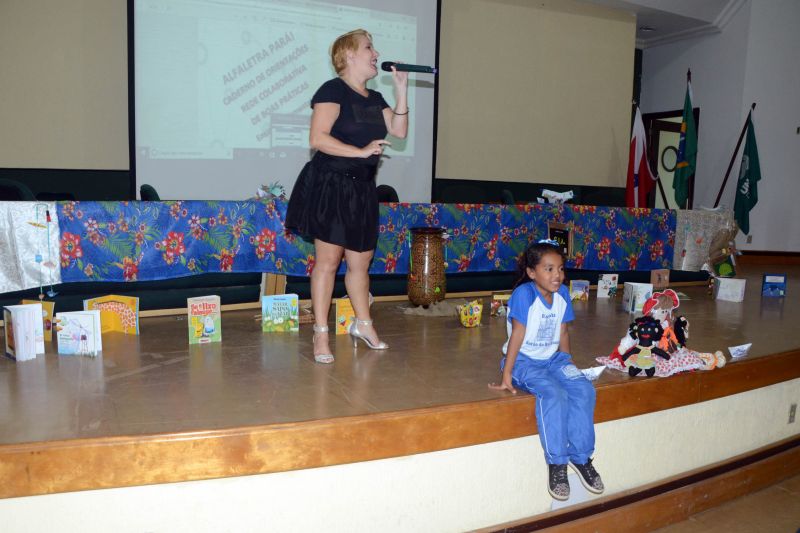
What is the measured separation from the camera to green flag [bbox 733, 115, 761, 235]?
7234 mm

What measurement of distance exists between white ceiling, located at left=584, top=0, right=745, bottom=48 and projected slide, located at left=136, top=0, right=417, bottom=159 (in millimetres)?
3321

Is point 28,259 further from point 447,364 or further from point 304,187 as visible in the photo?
point 447,364

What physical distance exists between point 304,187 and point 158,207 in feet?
3.90

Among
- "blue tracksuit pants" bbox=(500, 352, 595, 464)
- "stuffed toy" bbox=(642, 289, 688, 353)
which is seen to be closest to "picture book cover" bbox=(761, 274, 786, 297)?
"stuffed toy" bbox=(642, 289, 688, 353)

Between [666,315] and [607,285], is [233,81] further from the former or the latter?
[666,315]

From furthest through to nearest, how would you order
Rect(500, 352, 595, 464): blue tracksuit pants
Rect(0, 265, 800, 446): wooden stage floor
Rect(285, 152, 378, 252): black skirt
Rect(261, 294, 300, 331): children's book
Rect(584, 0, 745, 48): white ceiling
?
Rect(584, 0, 745, 48): white ceiling < Rect(261, 294, 300, 331): children's book < Rect(285, 152, 378, 252): black skirt < Rect(500, 352, 595, 464): blue tracksuit pants < Rect(0, 265, 800, 446): wooden stage floor

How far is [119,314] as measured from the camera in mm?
2811

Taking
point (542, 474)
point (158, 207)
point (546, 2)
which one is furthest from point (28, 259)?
point (546, 2)

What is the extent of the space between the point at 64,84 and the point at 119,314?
2.84 m

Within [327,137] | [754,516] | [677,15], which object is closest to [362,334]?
[327,137]

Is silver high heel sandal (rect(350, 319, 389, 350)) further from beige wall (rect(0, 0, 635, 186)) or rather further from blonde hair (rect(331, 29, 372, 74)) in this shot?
beige wall (rect(0, 0, 635, 186))

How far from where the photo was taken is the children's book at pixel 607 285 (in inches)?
165

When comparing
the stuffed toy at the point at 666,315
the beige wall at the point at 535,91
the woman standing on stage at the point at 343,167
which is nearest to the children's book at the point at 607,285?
the stuffed toy at the point at 666,315

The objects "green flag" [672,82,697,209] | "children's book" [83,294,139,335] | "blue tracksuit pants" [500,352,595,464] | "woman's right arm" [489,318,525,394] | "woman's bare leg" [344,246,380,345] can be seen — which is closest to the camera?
"blue tracksuit pants" [500,352,595,464]
